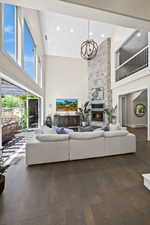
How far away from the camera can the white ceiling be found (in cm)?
689

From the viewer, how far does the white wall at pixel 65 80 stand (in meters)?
10.2

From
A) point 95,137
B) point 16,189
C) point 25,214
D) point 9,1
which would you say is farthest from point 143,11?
point 16,189

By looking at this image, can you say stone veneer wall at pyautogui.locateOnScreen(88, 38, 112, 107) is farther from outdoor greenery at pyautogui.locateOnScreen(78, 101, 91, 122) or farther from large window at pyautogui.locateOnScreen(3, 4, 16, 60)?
large window at pyautogui.locateOnScreen(3, 4, 16, 60)

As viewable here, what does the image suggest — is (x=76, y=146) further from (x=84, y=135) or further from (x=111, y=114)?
(x=111, y=114)

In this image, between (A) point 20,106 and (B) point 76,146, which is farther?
(A) point 20,106

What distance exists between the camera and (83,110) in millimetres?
10344

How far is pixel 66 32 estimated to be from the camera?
Answer: 7.95 m

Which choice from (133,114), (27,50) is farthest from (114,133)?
(133,114)

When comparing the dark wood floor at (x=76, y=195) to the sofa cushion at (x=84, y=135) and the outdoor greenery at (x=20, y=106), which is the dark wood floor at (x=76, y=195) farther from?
the outdoor greenery at (x=20, y=106)

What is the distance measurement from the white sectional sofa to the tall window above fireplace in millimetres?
4126

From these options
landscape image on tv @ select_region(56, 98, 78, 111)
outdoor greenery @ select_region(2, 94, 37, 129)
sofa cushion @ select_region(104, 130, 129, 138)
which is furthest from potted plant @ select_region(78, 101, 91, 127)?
sofa cushion @ select_region(104, 130, 129, 138)

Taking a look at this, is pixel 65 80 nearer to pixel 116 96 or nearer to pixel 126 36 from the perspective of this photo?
pixel 116 96

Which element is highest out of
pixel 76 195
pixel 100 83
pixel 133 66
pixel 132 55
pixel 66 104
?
pixel 132 55

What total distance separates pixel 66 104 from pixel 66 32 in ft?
16.8
